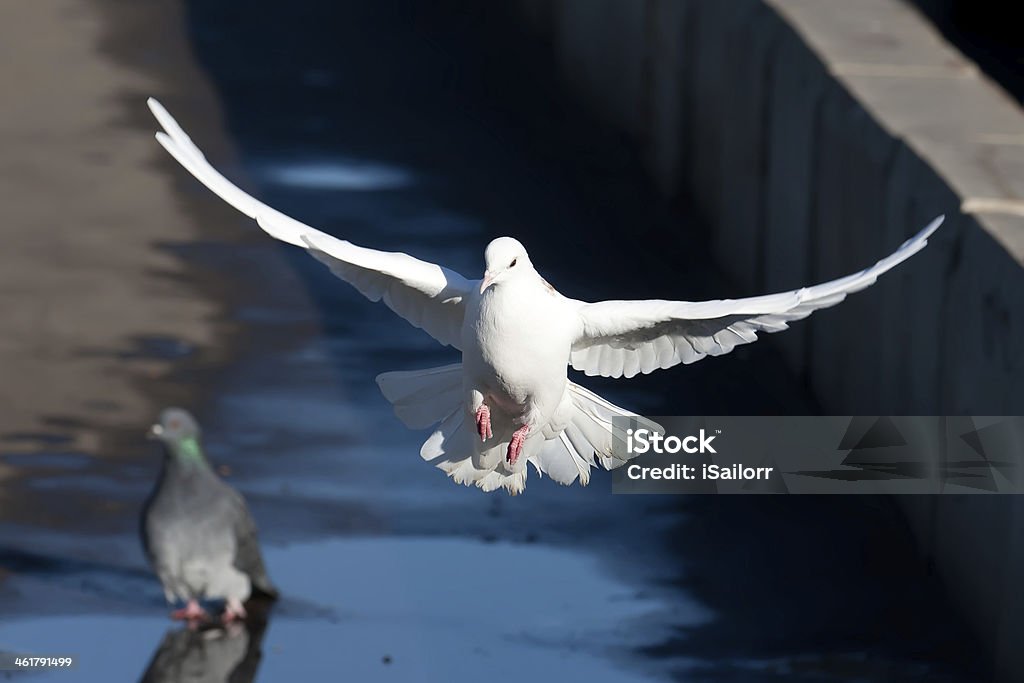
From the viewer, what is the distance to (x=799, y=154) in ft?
39.5

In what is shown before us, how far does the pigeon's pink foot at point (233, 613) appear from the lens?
376 inches

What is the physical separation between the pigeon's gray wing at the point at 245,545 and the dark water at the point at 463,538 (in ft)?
1.08

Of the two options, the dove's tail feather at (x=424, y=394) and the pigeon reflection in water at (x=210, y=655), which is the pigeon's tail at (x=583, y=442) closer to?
the dove's tail feather at (x=424, y=394)

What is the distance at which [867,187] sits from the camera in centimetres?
1085

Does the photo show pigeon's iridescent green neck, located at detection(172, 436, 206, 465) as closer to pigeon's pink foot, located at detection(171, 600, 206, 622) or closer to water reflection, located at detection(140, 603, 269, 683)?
pigeon's pink foot, located at detection(171, 600, 206, 622)

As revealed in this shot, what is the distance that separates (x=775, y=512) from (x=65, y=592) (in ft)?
12.8

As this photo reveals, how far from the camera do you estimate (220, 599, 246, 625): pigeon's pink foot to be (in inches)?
376

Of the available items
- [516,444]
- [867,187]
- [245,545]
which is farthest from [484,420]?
[867,187]

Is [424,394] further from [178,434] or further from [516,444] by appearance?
[178,434]

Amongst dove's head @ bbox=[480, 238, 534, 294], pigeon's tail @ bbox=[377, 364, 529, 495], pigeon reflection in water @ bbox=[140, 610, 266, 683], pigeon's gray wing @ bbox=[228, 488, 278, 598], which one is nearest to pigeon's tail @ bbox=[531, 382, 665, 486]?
pigeon's tail @ bbox=[377, 364, 529, 495]

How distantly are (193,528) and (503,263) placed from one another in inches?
117

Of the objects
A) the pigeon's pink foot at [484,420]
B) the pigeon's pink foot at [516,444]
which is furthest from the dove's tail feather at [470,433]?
the pigeon's pink foot at [484,420]

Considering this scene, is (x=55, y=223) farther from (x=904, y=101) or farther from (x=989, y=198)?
(x=989, y=198)

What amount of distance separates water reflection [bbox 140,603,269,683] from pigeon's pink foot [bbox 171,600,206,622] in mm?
63
